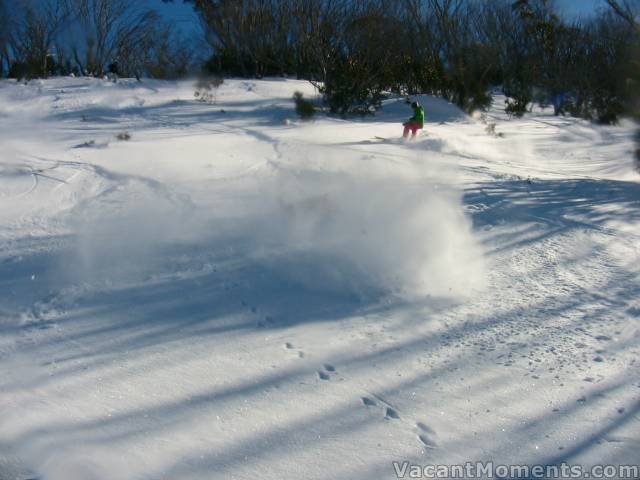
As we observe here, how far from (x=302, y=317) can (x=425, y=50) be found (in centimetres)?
2147

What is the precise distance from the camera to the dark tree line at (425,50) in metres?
16.0

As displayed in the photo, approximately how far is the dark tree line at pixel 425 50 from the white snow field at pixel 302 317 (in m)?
8.74

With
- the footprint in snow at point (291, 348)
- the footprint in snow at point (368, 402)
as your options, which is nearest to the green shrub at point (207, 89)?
the footprint in snow at point (291, 348)

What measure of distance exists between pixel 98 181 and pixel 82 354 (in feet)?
11.9

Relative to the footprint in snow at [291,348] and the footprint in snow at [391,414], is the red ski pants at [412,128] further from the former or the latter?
the footprint in snow at [391,414]

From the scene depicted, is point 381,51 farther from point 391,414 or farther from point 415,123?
point 391,414

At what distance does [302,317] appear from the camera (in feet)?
12.2

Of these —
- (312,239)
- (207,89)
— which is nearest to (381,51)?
(207,89)

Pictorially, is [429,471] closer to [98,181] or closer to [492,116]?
[98,181]

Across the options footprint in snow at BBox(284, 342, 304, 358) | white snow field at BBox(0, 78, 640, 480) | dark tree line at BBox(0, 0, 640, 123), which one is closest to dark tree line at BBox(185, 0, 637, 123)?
dark tree line at BBox(0, 0, 640, 123)

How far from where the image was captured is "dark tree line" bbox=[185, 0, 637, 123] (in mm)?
16016

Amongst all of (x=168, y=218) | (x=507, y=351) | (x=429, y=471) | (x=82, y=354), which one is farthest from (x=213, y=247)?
(x=429, y=471)

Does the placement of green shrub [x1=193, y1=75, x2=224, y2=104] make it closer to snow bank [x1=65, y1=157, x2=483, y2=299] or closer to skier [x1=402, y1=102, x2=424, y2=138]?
skier [x1=402, y1=102, x2=424, y2=138]

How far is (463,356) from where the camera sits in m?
3.32
